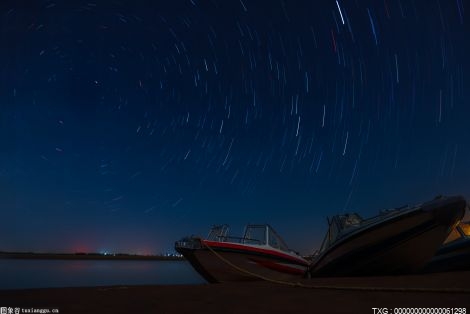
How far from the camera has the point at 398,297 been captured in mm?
6230

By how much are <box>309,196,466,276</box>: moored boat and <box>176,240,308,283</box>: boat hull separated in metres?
4.50

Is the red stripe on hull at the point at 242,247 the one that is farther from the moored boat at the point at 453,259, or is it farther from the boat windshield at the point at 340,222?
the moored boat at the point at 453,259

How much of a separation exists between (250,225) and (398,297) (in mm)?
15060

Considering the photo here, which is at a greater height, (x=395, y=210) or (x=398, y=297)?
(x=395, y=210)

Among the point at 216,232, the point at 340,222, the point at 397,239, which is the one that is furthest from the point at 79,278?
the point at 397,239

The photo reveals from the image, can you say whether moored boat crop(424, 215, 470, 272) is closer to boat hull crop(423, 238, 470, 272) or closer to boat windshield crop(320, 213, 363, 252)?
boat hull crop(423, 238, 470, 272)

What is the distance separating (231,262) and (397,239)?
28.8ft

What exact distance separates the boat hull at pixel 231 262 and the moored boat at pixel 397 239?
4498 millimetres

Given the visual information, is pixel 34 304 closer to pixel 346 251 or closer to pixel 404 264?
pixel 346 251

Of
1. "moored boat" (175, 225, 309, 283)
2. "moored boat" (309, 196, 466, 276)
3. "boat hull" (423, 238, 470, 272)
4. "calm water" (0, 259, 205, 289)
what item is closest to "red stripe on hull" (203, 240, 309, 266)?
"moored boat" (175, 225, 309, 283)

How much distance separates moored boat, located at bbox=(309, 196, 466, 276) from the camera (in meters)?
12.6

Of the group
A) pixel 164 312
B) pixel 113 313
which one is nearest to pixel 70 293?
pixel 113 313

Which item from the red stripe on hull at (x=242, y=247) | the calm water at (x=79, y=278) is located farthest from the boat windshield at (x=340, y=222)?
the calm water at (x=79, y=278)

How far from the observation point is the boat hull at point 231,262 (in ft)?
59.8
